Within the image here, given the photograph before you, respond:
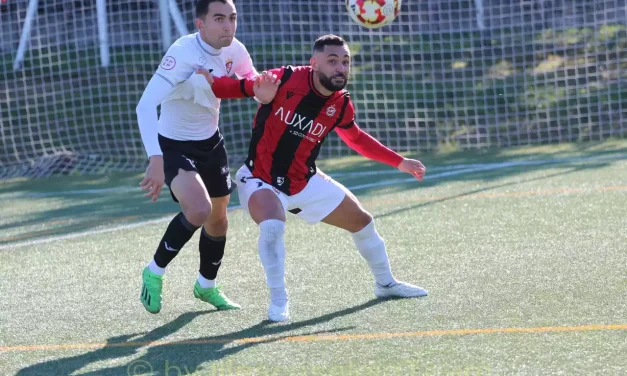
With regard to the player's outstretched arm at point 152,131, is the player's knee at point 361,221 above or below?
below

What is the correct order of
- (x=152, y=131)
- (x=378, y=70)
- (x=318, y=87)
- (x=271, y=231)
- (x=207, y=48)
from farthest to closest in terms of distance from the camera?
1. (x=378, y=70)
2. (x=207, y=48)
3. (x=318, y=87)
4. (x=271, y=231)
5. (x=152, y=131)

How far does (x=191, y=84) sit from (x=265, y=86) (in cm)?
44

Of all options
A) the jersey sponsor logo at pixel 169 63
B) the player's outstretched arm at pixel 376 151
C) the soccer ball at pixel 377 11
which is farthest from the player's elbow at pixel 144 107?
the soccer ball at pixel 377 11

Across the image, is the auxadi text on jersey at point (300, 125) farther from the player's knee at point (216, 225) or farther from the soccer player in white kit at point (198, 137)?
the player's knee at point (216, 225)

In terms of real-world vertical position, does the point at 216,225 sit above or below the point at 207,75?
below

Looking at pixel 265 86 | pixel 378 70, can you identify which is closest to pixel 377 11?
pixel 265 86

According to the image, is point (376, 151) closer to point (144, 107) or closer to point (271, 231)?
point (271, 231)

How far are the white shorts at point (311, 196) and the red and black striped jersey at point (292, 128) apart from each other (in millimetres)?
31

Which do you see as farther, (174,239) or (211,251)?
(211,251)

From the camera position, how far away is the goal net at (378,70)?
45.3 feet

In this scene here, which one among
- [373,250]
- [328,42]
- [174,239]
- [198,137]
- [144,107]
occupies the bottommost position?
[373,250]

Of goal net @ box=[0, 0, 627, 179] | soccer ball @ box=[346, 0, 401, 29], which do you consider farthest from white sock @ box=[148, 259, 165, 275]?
goal net @ box=[0, 0, 627, 179]

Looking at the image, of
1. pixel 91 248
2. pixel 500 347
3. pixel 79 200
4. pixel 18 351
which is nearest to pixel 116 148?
pixel 79 200

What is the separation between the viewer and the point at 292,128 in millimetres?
5422
